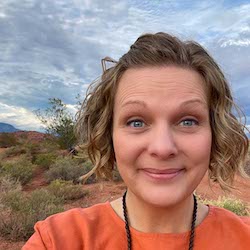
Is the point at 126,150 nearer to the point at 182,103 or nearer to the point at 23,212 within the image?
the point at 182,103

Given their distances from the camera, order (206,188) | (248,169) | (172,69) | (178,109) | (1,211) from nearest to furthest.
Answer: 1. (178,109)
2. (172,69)
3. (1,211)
4. (206,188)
5. (248,169)

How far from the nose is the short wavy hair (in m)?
0.36

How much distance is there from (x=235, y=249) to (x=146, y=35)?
44.9 inches

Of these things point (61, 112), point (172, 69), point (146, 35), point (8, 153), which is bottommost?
point (8, 153)

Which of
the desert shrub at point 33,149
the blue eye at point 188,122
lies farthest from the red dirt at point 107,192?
the desert shrub at point 33,149

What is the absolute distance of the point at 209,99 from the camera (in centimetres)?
206

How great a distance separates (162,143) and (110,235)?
52 centimetres

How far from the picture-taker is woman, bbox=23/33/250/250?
178 cm

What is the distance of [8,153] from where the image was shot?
78.4ft

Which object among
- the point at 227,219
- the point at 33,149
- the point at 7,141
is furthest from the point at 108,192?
the point at 7,141

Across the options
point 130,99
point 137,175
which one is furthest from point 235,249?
point 130,99

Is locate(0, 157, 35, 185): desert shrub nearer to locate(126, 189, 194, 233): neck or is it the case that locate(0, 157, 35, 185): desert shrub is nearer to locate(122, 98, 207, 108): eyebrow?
locate(126, 189, 194, 233): neck

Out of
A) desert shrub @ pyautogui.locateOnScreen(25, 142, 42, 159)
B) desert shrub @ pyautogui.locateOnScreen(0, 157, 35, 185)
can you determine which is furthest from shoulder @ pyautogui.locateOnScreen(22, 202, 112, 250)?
desert shrub @ pyautogui.locateOnScreen(25, 142, 42, 159)

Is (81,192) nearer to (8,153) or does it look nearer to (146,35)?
(146,35)
